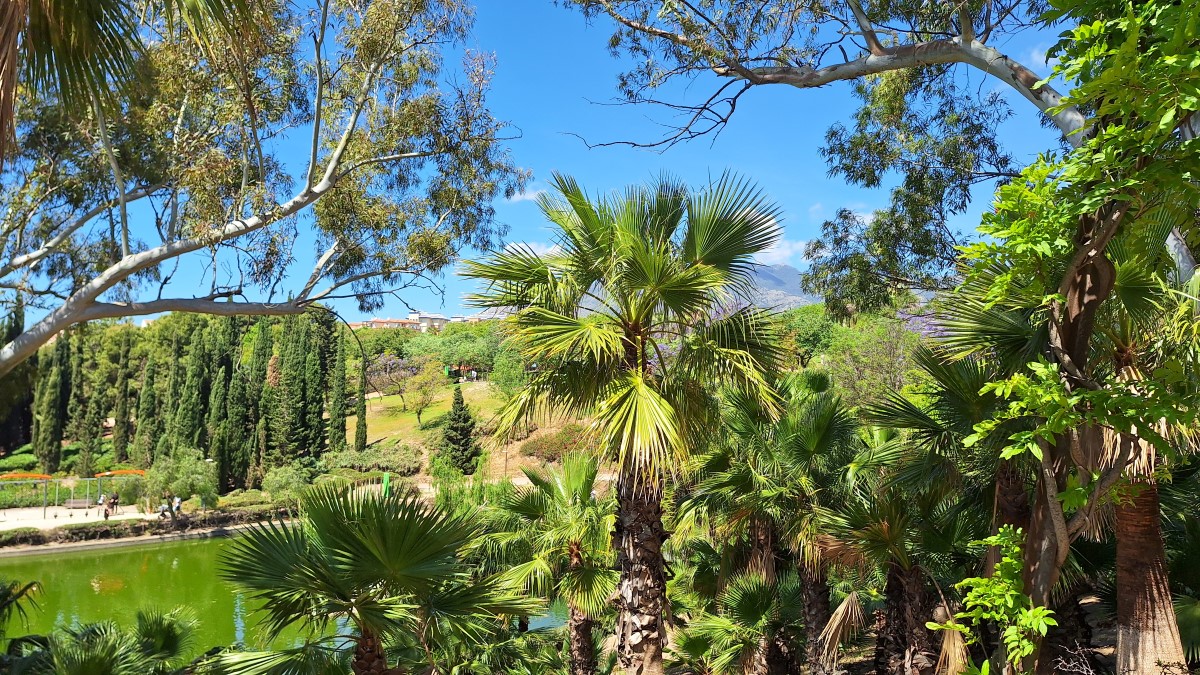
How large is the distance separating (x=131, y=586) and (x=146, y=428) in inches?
746

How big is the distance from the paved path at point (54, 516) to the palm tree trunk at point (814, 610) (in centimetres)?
2644

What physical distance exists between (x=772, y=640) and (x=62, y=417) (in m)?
41.6

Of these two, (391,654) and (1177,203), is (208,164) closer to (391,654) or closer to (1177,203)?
(391,654)

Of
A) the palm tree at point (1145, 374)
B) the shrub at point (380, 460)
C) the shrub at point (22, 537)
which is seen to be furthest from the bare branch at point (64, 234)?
the shrub at point (380, 460)

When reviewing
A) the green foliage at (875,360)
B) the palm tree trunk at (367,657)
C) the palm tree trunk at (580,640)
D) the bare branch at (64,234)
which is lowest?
the palm tree trunk at (580,640)

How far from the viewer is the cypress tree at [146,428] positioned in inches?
1411

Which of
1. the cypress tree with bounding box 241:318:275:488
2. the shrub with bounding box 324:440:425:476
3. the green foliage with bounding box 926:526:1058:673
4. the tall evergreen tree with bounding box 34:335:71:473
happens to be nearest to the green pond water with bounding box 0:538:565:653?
the shrub with bounding box 324:440:425:476

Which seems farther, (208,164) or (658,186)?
(208,164)

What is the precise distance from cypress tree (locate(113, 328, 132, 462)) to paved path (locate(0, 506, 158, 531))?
8.40 metres

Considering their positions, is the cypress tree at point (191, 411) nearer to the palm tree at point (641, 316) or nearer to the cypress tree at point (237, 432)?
the cypress tree at point (237, 432)

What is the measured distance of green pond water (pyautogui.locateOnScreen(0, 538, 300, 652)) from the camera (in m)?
16.2

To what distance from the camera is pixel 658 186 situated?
603 centimetres

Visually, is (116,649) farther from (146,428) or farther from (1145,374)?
(146,428)

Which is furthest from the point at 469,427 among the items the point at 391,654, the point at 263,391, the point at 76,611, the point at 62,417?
the point at 391,654
